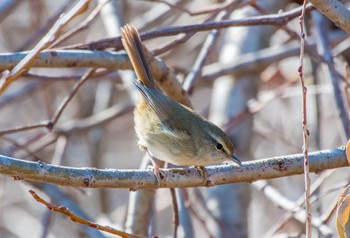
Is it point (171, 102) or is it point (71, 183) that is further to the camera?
point (171, 102)

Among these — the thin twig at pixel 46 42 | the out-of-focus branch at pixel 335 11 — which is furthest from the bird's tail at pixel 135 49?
the thin twig at pixel 46 42

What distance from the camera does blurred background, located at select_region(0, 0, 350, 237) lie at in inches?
144

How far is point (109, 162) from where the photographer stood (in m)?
7.00

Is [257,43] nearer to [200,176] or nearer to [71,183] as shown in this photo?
[200,176]

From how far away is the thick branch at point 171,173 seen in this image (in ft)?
6.71

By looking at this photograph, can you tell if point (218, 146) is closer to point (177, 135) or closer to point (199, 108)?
point (177, 135)

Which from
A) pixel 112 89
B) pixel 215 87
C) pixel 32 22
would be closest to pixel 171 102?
pixel 215 87

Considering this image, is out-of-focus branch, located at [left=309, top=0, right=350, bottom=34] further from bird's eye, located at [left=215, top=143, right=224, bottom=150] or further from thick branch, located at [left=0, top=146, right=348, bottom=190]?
bird's eye, located at [left=215, top=143, right=224, bottom=150]

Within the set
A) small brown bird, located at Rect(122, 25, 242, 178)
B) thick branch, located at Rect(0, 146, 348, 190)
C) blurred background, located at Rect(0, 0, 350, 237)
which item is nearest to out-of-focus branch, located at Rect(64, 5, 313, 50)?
blurred background, located at Rect(0, 0, 350, 237)

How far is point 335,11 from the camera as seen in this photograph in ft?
7.79

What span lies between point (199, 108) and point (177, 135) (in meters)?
3.68

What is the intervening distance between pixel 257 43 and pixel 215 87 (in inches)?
19.5

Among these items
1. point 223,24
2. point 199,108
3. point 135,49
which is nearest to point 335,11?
point 223,24

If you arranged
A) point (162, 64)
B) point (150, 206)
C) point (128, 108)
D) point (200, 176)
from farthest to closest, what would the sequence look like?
point (128, 108), point (150, 206), point (162, 64), point (200, 176)
